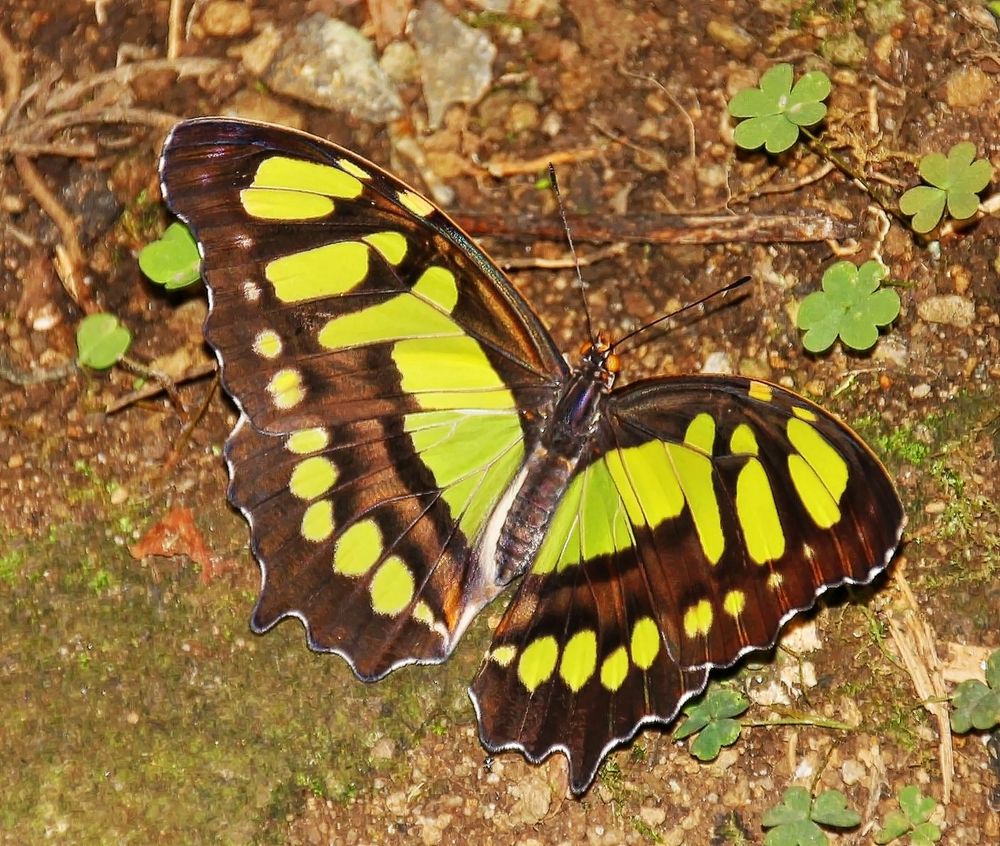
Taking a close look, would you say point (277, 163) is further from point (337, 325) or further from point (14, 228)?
point (14, 228)

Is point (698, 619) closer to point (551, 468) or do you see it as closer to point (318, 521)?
point (551, 468)

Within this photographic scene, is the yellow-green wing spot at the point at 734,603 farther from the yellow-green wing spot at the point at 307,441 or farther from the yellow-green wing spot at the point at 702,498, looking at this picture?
the yellow-green wing spot at the point at 307,441

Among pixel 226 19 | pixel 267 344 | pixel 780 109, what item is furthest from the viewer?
pixel 226 19

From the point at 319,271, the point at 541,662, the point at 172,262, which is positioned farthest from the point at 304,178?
the point at 541,662

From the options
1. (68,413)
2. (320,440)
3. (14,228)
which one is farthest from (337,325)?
(14,228)

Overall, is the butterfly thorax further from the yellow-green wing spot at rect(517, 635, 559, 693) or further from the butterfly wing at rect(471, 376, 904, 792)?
the yellow-green wing spot at rect(517, 635, 559, 693)

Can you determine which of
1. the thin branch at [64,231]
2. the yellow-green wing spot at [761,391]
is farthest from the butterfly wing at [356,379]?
the thin branch at [64,231]
